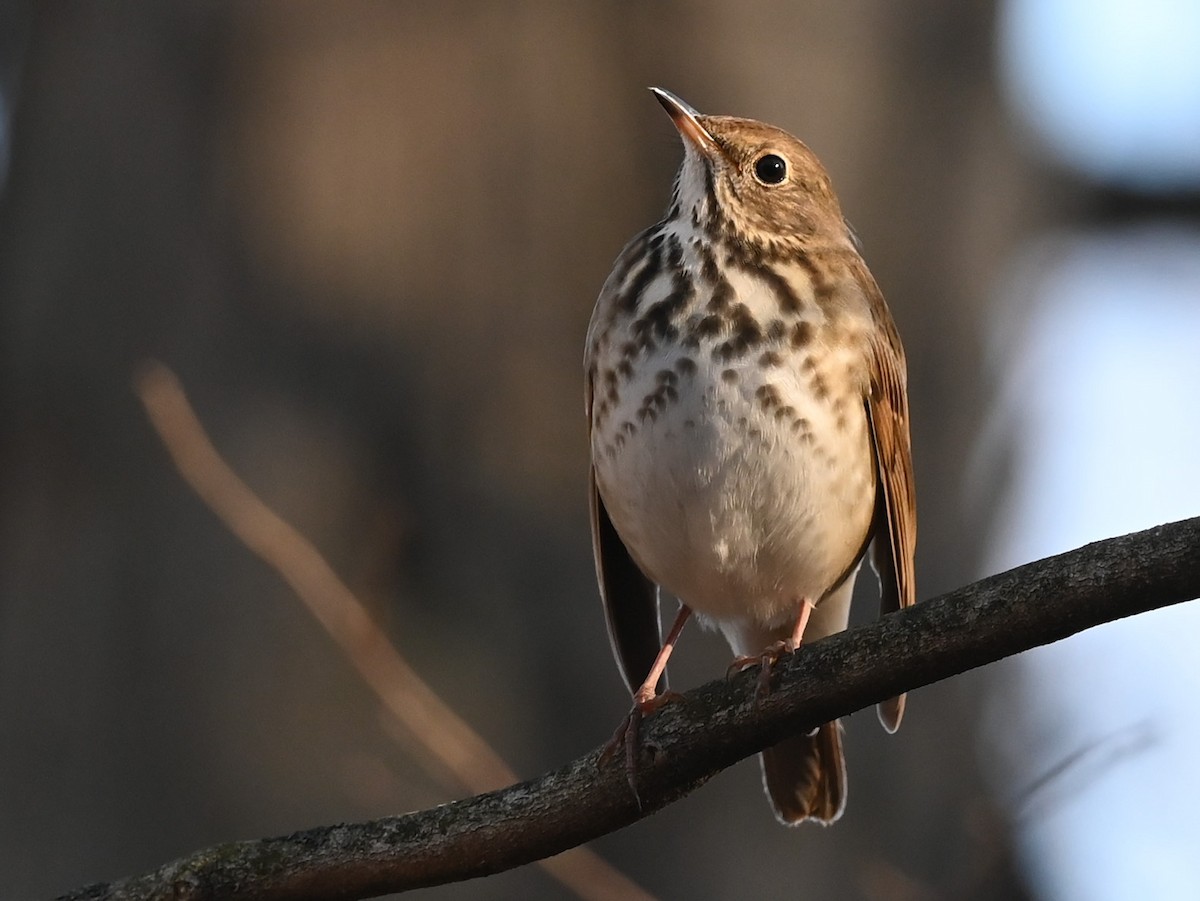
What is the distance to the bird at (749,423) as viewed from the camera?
10.6 feet

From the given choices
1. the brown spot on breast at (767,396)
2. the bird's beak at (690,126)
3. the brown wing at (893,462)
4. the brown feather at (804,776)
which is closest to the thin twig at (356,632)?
the brown feather at (804,776)

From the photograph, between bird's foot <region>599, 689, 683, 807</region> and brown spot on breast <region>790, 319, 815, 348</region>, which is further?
brown spot on breast <region>790, 319, 815, 348</region>

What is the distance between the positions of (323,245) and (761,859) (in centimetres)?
215

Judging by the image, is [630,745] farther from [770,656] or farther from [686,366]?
[686,366]

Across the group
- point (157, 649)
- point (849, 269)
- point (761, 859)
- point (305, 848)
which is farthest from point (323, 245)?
point (305, 848)

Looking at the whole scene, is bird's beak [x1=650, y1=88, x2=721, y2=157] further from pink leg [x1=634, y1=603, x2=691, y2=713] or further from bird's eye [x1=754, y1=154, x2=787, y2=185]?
pink leg [x1=634, y1=603, x2=691, y2=713]

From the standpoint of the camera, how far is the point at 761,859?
14.2ft

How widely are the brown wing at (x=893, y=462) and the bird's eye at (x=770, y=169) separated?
14.0 inches

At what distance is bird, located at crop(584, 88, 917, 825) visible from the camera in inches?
127

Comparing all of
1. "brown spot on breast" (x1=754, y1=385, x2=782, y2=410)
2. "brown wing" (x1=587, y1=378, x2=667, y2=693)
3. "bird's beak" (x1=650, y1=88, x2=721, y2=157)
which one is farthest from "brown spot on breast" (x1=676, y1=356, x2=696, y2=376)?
"bird's beak" (x1=650, y1=88, x2=721, y2=157)

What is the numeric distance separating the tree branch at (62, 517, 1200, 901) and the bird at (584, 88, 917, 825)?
46cm

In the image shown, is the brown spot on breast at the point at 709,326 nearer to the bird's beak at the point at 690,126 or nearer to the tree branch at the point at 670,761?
the bird's beak at the point at 690,126

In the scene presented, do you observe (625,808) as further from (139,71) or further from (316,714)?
(139,71)

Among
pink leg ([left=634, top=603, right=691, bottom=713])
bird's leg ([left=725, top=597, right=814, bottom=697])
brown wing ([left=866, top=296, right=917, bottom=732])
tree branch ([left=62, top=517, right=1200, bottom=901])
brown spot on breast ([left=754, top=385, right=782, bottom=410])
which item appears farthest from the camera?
brown wing ([left=866, top=296, right=917, bottom=732])
